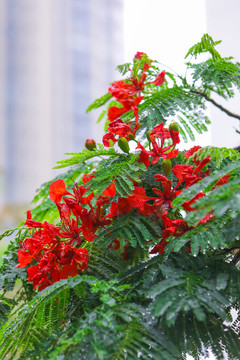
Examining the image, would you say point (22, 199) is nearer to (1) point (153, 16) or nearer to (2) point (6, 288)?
(1) point (153, 16)

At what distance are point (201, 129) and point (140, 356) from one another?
16.6 inches

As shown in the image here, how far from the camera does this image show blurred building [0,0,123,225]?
365cm

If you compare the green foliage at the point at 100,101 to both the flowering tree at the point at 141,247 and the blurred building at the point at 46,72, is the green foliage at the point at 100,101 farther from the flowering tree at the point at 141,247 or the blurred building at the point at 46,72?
the blurred building at the point at 46,72

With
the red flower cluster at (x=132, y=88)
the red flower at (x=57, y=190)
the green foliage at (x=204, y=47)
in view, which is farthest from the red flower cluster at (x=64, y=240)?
the green foliage at (x=204, y=47)

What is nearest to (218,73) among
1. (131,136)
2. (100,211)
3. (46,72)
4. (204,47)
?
(204,47)

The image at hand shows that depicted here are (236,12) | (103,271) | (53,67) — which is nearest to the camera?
(103,271)

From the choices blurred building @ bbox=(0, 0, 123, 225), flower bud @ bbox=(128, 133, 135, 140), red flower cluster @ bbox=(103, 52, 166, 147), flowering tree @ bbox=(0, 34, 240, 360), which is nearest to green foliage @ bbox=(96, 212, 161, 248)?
flowering tree @ bbox=(0, 34, 240, 360)

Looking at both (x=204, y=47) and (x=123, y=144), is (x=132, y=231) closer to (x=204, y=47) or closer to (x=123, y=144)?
(x=123, y=144)

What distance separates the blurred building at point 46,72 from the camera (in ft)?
12.0

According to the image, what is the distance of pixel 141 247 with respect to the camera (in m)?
0.62

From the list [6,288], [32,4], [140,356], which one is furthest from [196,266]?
[32,4]

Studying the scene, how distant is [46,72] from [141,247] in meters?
3.33

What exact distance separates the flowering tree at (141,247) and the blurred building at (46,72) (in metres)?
2.84

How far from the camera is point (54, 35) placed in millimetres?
3771
